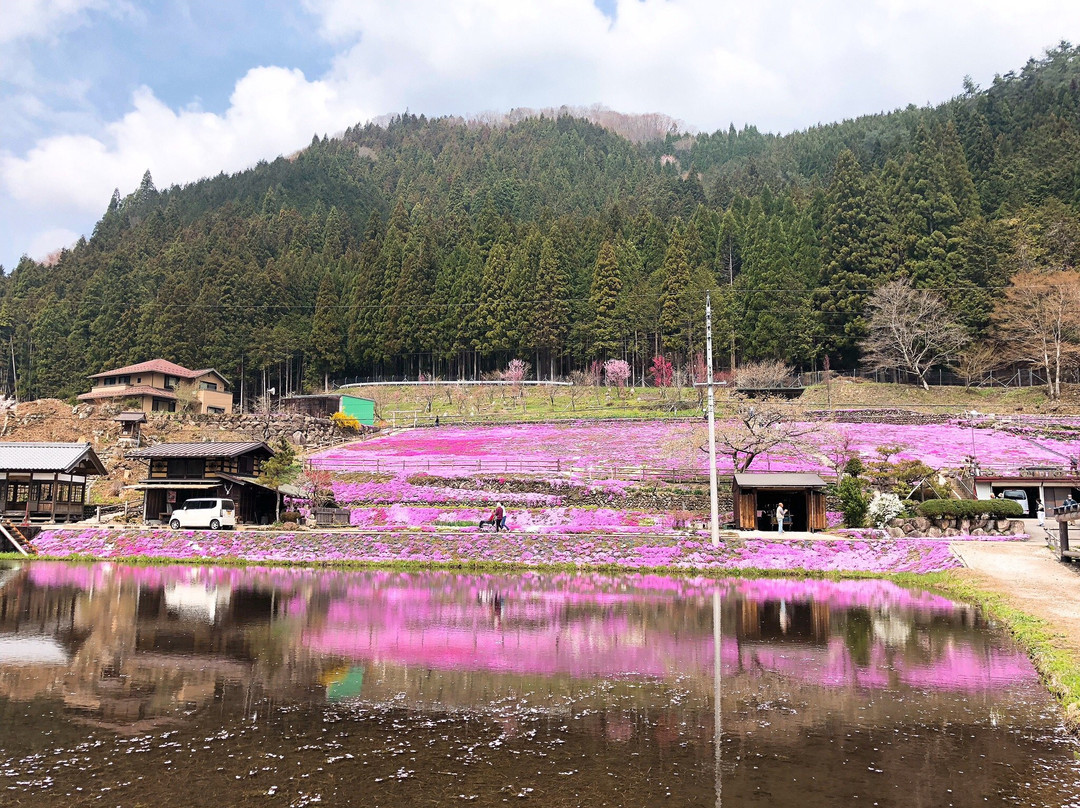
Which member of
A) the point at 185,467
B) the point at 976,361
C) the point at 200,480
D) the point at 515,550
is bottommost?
the point at 515,550

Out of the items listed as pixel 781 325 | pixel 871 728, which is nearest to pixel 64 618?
pixel 871 728

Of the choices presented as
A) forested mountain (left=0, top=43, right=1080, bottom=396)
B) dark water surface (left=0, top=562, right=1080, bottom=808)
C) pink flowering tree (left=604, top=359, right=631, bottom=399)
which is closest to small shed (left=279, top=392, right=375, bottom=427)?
forested mountain (left=0, top=43, right=1080, bottom=396)

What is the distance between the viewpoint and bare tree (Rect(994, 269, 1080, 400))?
4928 centimetres

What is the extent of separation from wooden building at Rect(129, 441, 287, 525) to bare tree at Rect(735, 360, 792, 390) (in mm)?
36022

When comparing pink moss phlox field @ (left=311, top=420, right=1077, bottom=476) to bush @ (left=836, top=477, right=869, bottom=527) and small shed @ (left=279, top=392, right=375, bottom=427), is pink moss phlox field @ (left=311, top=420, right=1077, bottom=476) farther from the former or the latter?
small shed @ (left=279, top=392, right=375, bottom=427)

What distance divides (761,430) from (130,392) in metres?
45.1

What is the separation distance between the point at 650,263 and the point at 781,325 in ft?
62.5

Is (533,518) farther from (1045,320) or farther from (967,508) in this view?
(1045,320)

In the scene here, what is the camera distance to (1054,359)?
170ft

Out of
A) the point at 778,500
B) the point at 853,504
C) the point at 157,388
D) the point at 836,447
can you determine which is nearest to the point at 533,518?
the point at 778,500

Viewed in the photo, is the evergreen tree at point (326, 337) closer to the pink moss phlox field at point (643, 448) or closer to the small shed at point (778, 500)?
the pink moss phlox field at point (643, 448)

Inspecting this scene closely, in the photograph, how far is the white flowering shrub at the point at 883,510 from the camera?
26.0 meters

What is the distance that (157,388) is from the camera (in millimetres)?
55656

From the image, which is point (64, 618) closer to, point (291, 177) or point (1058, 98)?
point (1058, 98)
